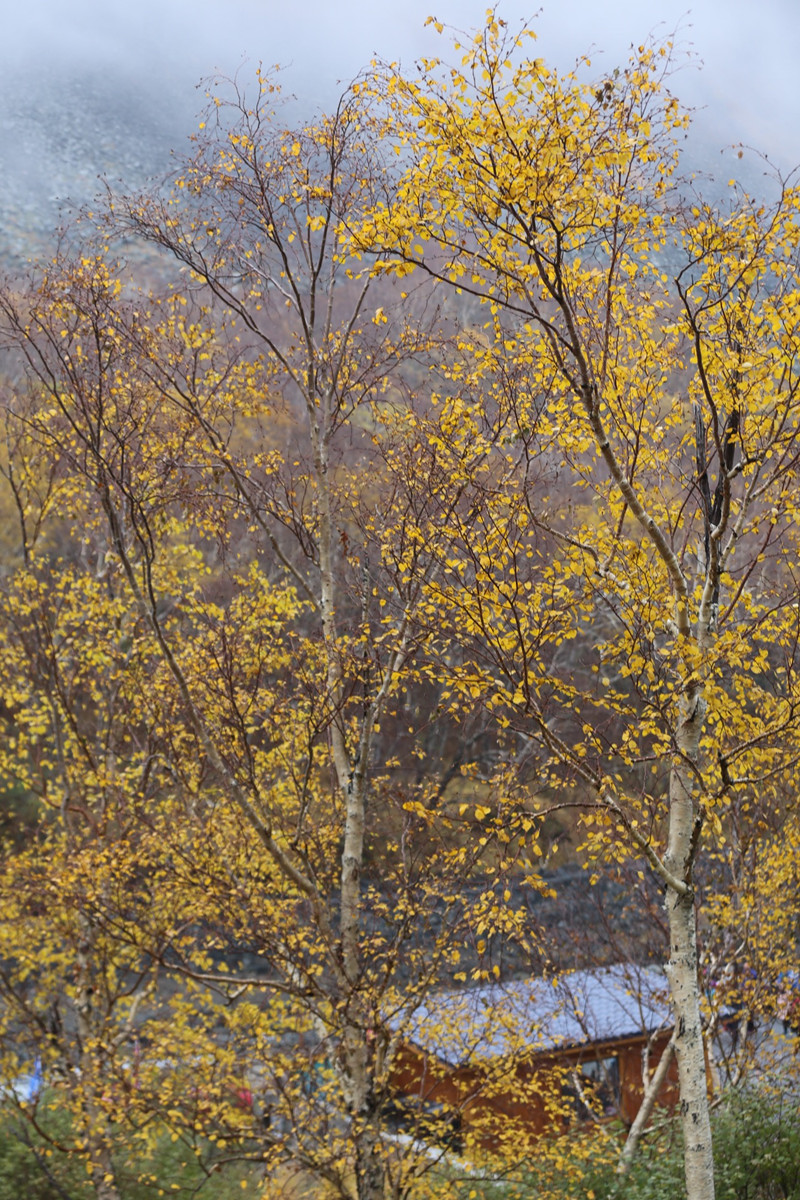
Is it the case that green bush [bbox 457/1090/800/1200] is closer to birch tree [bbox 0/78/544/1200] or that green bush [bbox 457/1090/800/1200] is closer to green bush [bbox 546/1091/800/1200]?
green bush [bbox 546/1091/800/1200]

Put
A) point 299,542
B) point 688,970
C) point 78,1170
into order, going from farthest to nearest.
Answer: point 78,1170 → point 299,542 → point 688,970

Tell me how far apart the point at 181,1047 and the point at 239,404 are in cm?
687

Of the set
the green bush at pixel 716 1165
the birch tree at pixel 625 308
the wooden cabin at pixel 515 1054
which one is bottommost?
the green bush at pixel 716 1165

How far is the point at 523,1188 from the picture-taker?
10758 millimetres

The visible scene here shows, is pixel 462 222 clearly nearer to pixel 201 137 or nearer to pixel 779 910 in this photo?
pixel 201 137

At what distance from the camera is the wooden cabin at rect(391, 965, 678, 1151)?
8.97 metres

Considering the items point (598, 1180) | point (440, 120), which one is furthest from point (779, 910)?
point (440, 120)

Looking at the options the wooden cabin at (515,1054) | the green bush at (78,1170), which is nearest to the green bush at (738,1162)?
the wooden cabin at (515,1054)

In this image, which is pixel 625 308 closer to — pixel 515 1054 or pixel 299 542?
pixel 299 542

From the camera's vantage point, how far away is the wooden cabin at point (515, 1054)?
8969 mm

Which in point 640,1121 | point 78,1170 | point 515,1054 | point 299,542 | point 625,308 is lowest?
point 78,1170

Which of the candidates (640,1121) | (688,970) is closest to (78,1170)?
(640,1121)

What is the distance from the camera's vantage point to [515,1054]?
8.99 meters

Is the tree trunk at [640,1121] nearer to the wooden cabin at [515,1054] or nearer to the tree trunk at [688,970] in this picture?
the wooden cabin at [515,1054]
